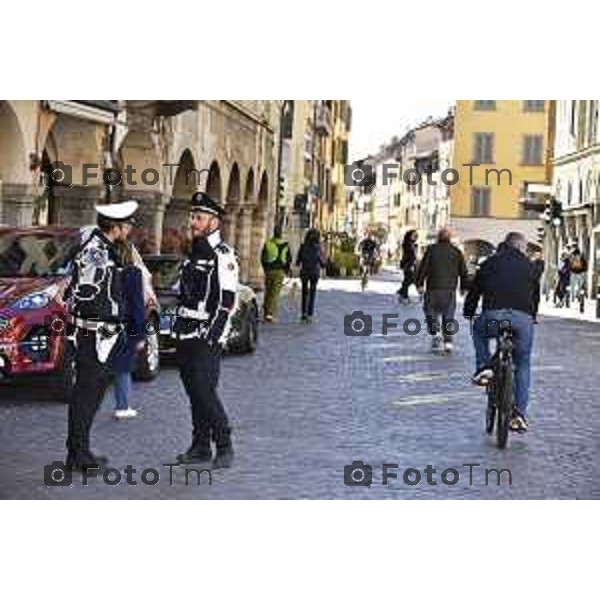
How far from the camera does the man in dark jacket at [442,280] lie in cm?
1011

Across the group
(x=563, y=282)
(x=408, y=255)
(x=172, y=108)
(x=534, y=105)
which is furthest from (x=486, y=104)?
(x=172, y=108)

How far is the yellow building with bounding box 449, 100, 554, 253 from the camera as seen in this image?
31.2ft

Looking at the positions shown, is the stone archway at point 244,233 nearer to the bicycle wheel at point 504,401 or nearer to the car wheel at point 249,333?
the car wheel at point 249,333

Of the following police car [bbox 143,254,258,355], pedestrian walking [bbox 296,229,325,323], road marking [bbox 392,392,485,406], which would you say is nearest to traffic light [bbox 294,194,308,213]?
pedestrian walking [bbox 296,229,325,323]

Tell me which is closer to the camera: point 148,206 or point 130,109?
point 148,206

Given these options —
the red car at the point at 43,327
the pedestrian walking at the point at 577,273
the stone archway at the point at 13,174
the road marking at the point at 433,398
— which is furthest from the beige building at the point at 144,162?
the pedestrian walking at the point at 577,273

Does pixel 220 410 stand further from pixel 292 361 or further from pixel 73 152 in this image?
pixel 73 152

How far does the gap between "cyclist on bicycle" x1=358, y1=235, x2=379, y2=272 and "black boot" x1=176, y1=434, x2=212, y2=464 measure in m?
2.54

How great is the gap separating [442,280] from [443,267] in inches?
25.9

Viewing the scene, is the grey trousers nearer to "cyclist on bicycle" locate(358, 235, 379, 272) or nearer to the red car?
"cyclist on bicycle" locate(358, 235, 379, 272)

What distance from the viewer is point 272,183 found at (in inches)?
543
